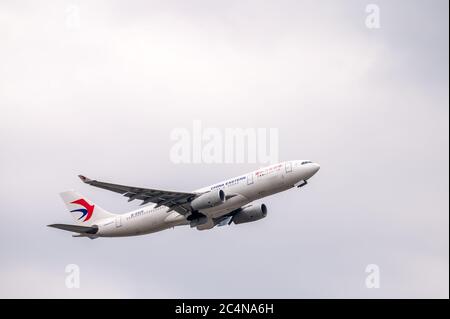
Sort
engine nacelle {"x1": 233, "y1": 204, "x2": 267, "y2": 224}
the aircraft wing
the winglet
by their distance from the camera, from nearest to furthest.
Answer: the winglet < the aircraft wing < engine nacelle {"x1": 233, "y1": 204, "x2": 267, "y2": 224}

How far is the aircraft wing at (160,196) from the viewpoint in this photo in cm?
7412

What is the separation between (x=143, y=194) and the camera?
7506 centimetres

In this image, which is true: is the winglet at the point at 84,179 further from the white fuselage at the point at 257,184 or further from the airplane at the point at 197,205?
the white fuselage at the point at 257,184

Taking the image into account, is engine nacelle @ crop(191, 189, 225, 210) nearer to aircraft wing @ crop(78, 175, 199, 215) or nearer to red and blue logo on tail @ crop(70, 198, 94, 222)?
aircraft wing @ crop(78, 175, 199, 215)

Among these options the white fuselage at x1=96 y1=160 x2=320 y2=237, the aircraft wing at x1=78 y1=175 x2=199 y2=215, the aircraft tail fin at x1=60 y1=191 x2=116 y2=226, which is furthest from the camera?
the aircraft tail fin at x1=60 y1=191 x2=116 y2=226

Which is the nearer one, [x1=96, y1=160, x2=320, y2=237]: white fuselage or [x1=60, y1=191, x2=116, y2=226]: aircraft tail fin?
[x1=96, y1=160, x2=320, y2=237]: white fuselage

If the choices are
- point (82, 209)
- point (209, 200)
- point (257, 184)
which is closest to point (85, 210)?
point (82, 209)

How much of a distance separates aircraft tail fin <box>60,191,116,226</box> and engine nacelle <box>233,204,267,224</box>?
1086 cm

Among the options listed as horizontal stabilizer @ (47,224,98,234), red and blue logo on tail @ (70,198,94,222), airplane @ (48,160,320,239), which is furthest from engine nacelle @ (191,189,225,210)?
red and blue logo on tail @ (70,198,94,222)

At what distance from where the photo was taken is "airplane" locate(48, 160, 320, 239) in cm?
7294
